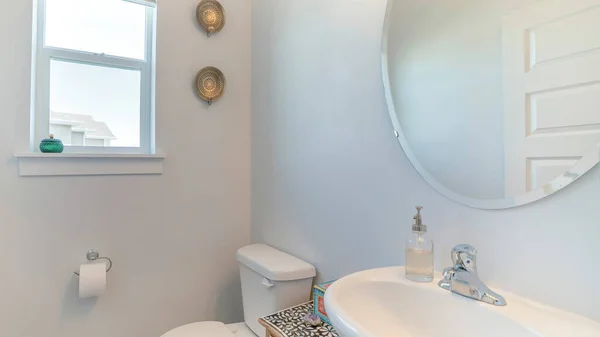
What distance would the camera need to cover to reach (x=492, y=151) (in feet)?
2.69

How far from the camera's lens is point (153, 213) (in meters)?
1.77

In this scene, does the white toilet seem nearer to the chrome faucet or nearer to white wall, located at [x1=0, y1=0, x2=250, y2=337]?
white wall, located at [x1=0, y1=0, x2=250, y2=337]

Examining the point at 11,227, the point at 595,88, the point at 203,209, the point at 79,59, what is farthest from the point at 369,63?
the point at 11,227

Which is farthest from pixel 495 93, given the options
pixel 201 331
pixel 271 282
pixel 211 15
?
Result: pixel 211 15

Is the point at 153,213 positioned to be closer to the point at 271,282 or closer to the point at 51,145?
the point at 51,145

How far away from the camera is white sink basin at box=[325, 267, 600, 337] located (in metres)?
0.62

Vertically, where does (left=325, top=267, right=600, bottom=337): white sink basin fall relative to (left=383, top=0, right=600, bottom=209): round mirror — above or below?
below

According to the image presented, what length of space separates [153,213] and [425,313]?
4.67 feet

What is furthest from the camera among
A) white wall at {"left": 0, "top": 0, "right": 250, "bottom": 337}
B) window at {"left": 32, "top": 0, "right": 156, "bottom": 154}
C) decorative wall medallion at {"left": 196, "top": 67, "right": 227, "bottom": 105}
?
decorative wall medallion at {"left": 196, "top": 67, "right": 227, "bottom": 105}

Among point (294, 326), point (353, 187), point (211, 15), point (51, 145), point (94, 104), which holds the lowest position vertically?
point (294, 326)

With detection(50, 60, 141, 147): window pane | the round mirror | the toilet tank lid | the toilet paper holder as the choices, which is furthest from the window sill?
the round mirror

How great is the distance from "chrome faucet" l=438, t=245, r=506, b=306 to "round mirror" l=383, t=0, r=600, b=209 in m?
0.13

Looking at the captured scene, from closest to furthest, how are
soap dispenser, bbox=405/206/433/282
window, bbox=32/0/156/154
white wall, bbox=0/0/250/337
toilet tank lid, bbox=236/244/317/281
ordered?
soap dispenser, bbox=405/206/433/282 < toilet tank lid, bbox=236/244/317/281 < white wall, bbox=0/0/250/337 < window, bbox=32/0/156/154

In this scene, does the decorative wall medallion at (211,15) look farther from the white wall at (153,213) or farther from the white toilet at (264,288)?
the white toilet at (264,288)
